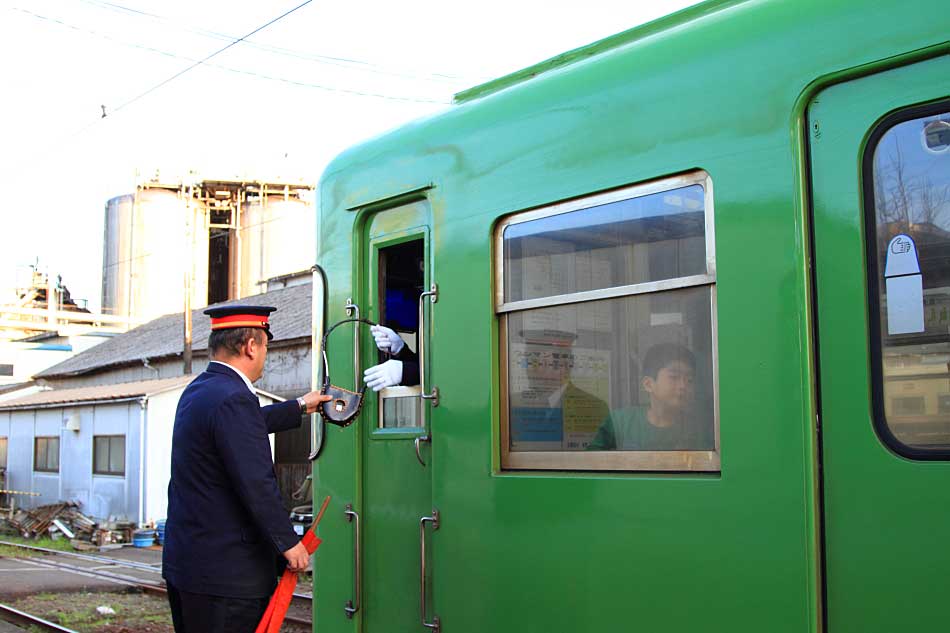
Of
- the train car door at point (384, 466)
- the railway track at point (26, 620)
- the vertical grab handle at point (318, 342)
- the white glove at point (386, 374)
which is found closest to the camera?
the train car door at point (384, 466)

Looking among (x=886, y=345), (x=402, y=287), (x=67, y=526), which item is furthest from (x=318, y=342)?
(x=67, y=526)

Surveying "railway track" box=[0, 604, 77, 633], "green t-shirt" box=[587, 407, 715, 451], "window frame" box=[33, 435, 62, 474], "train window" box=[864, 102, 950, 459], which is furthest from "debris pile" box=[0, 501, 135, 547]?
"train window" box=[864, 102, 950, 459]

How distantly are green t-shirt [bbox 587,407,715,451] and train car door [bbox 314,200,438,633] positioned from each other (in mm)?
969

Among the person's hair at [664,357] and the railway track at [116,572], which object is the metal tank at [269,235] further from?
the person's hair at [664,357]

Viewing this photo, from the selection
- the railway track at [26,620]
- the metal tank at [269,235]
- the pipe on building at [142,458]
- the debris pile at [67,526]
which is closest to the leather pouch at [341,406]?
the railway track at [26,620]

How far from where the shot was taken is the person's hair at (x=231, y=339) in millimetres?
4176

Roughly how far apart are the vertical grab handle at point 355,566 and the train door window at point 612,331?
3.62ft

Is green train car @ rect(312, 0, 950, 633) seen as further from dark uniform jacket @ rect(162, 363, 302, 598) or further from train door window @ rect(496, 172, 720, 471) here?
dark uniform jacket @ rect(162, 363, 302, 598)

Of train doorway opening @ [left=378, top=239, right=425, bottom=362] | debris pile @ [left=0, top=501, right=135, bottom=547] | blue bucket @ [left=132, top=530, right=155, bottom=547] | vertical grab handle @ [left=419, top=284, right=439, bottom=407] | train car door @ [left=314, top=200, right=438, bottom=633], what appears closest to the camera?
vertical grab handle @ [left=419, top=284, right=439, bottom=407]

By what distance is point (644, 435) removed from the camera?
3309mm

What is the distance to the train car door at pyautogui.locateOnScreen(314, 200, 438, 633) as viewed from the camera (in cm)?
428

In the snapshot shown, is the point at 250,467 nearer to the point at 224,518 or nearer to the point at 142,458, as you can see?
the point at 224,518

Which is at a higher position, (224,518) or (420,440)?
(420,440)

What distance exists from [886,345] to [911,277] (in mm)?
196
